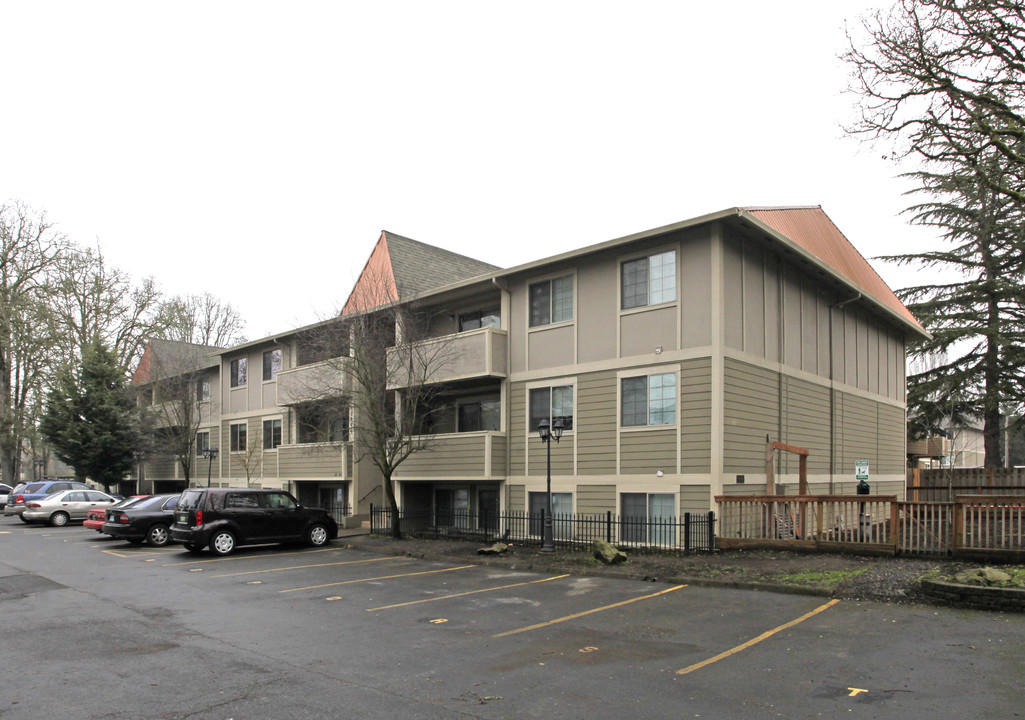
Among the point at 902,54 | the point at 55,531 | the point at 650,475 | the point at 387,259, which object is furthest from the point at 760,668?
the point at 55,531

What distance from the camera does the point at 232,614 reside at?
1111cm

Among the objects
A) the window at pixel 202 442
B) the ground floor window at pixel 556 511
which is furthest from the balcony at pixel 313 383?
the window at pixel 202 442

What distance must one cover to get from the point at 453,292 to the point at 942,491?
22.5m

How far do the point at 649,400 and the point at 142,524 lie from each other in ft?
49.5

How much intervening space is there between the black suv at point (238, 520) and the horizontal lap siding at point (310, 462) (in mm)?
5508

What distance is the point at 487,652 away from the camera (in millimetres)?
8586

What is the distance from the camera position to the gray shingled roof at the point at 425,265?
84.9 ft

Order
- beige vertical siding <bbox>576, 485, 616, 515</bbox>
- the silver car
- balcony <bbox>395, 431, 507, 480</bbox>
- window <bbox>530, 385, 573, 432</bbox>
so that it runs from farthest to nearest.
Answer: the silver car → balcony <bbox>395, 431, 507, 480</bbox> → window <bbox>530, 385, 573, 432</bbox> → beige vertical siding <bbox>576, 485, 616, 515</bbox>

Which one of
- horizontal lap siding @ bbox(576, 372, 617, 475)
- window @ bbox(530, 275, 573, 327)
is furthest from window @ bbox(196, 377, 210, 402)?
horizontal lap siding @ bbox(576, 372, 617, 475)

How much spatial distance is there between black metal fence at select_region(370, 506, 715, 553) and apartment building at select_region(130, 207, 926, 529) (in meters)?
0.39

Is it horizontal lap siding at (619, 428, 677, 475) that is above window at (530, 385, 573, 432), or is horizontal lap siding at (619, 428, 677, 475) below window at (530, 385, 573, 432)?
below

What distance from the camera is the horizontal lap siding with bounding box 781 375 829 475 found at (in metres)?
19.9

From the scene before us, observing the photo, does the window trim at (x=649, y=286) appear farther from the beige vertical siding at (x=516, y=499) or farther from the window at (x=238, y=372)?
the window at (x=238, y=372)

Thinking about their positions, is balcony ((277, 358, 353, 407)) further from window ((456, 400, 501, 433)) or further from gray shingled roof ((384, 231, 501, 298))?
gray shingled roof ((384, 231, 501, 298))
